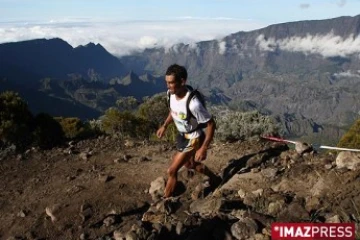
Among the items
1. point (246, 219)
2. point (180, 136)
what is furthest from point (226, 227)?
point (180, 136)

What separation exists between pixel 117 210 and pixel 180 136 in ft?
5.90

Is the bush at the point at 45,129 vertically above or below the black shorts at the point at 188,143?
below

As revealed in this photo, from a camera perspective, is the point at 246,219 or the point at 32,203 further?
the point at 32,203

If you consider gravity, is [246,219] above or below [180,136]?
below

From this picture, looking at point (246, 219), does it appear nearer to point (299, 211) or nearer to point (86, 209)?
point (299, 211)

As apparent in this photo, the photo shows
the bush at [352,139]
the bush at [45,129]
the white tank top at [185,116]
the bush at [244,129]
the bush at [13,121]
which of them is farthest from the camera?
the bush at [352,139]

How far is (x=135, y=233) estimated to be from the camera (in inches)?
278

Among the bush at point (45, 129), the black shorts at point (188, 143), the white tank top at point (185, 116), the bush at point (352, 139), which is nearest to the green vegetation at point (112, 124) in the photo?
the bush at point (45, 129)

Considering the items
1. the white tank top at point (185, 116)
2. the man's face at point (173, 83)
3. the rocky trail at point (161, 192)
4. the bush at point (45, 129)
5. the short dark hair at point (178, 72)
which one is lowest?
the bush at point (45, 129)

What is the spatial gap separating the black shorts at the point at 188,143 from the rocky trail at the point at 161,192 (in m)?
0.90

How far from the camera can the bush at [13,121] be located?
21.8 metres

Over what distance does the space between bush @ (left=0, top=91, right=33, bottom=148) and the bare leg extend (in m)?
14.0

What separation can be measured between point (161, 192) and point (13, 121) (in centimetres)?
1525

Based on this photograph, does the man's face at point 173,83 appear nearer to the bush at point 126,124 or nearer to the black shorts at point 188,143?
the black shorts at point 188,143
